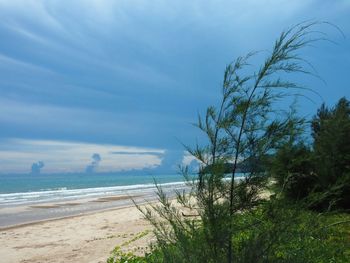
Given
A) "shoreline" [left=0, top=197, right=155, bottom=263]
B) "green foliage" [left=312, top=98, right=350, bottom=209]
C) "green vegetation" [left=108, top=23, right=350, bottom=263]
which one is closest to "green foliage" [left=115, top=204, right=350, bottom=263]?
"green vegetation" [left=108, top=23, right=350, bottom=263]

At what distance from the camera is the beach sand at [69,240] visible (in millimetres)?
11984

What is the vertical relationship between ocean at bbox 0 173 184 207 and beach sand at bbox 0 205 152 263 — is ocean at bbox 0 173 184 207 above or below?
above

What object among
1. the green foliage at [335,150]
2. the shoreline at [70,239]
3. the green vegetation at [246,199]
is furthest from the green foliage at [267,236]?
the green foliage at [335,150]

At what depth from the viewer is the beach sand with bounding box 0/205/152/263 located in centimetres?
1198

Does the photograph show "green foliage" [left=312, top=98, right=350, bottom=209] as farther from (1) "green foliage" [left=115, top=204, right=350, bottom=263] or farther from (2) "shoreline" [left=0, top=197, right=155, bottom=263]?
(1) "green foliage" [left=115, top=204, right=350, bottom=263]

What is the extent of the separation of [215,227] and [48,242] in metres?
12.3

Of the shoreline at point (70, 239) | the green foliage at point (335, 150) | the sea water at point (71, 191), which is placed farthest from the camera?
the sea water at point (71, 191)

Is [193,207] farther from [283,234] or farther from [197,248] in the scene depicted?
[283,234]

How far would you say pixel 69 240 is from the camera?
50.8 ft

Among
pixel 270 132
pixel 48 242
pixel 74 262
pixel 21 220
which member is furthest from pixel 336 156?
pixel 21 220

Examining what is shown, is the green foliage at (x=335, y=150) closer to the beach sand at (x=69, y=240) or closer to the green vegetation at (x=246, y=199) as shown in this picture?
the beach sand at (x=69, y=240)

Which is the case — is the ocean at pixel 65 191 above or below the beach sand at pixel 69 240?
above

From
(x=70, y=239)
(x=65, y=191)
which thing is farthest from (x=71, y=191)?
(x=70, y=239)

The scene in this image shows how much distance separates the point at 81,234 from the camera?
16.9 meters
